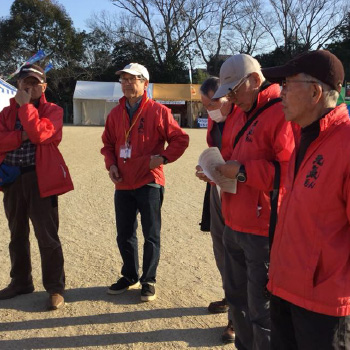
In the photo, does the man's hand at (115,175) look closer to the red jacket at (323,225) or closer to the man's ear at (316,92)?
the red jacket at (323,225)

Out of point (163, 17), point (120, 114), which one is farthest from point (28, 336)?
point (163, 17)

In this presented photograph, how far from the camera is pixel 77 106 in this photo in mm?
35312

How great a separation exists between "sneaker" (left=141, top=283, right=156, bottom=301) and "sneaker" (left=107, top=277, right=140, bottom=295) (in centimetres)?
24

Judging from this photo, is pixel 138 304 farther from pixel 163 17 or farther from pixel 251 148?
pixel 163 17

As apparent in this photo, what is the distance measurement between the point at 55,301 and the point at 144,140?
165 centimetres

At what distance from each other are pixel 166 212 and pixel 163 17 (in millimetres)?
43919

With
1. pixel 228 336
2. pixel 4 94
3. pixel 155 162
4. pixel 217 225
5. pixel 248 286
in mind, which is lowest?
pixel 228 336

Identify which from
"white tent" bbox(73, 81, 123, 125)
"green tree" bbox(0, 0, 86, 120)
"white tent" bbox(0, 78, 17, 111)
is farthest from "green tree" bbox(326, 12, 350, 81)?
"white tent" bbox(0, 78, 17, 111)

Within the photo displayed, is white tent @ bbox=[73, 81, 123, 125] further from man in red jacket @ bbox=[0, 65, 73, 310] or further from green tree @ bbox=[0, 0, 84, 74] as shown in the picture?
man in red jacket @ bbox=[0, 65, 73, 310]

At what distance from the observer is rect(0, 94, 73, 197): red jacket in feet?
11.1

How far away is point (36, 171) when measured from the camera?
355 cm

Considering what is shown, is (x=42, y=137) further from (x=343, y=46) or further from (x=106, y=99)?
(x=343, y=46)

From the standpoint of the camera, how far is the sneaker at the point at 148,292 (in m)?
3.73

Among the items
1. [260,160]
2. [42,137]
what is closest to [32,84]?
[42,137]
